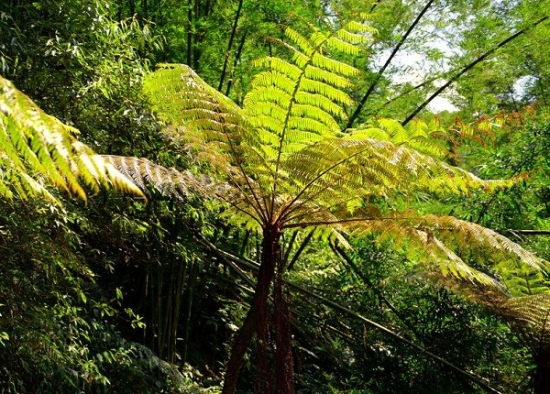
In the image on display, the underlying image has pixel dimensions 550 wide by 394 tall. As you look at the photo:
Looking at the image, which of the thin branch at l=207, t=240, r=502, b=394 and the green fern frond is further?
the thin branch at l=207, t=240, r=502, b=394

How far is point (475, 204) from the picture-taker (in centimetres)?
340

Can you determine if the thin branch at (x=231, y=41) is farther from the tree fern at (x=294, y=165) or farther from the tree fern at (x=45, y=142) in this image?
the tree fern at (x=45, y=142)

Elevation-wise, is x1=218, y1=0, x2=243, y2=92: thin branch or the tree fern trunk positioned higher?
x1=218, y1=0, x2=243, y2=92: thin branch

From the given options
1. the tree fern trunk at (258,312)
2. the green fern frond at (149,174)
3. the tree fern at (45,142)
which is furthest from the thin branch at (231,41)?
the tree fern at (45,142)

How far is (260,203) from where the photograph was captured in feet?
7.43

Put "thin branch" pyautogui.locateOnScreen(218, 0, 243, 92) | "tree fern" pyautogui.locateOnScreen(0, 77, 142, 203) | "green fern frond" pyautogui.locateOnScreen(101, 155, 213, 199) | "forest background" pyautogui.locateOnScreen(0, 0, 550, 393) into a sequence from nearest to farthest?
1. "tree fern" pyautogui.locateOnScreen(0, 77, 142, 203)
2. "green fern frond" pyautogui.locateOnScreen(101, 155, 213, 199)
3. "forest background" pyautogui.locateOnScreen(0, 0, 550, 393)
4. "thin branch" pyautogui.locateOnScreen(218, 0, 243, 92)

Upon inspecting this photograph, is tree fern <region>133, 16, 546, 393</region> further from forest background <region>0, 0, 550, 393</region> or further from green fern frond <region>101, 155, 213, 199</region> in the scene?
Result: green fern frond <region>101, 155, 213, 199</region>

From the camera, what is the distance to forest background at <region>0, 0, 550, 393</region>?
6.59 feet

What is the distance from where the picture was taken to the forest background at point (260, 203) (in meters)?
2.01

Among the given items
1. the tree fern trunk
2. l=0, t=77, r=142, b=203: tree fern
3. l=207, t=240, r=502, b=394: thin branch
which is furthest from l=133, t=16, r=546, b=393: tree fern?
l=0, t=77, r=142, b=203: tree fern

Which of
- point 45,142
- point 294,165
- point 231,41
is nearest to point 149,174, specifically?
point 294,165

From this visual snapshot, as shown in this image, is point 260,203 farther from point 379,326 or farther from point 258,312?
point 379,326

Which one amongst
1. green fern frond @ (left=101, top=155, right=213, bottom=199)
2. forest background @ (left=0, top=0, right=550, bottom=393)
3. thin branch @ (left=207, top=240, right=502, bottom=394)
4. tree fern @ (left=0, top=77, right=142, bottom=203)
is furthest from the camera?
thin branch @ (left=207, top=240, right=502, bottom=394)

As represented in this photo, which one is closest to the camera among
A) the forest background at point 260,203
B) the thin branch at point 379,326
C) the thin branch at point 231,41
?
the forest background at point 260,203
